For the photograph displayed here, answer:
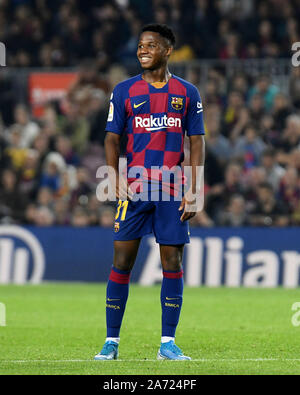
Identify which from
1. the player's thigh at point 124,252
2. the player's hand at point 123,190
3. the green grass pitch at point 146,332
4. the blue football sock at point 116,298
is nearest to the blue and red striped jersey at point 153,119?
the player's hand at point 123,190

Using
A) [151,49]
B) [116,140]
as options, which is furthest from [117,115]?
[151,49]

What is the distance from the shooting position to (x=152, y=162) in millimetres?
7344

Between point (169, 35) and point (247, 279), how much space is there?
27.5 feet

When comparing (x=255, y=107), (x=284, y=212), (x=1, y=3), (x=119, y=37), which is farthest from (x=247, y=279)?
(x=1, y=3)

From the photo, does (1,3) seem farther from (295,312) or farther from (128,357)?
(128,357)

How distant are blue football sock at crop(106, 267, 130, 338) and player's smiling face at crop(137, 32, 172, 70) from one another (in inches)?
62.6

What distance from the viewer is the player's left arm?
7.28m

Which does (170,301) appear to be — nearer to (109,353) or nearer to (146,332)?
(109,353)

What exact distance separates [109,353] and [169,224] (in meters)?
1.07

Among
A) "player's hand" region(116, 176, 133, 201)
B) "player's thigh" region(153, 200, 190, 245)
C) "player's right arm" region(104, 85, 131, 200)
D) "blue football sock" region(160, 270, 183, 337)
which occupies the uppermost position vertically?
"player's right arm" region(104, 85, 131, 200)

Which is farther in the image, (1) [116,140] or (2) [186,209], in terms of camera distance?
(1) [116,140]

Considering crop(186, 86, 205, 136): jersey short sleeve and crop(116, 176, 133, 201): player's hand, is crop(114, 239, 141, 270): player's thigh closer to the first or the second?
crop(116, 176, 133, 201): player's hand

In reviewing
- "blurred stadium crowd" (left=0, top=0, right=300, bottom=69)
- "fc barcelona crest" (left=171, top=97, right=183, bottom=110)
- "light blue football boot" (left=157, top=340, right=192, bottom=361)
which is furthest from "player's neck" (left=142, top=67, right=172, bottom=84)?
"blurred stadium crowd" (left=0, top=0, right=300, bottom=69)

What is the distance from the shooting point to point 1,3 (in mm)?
21547
